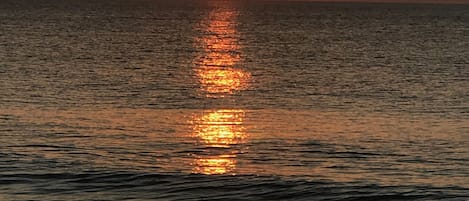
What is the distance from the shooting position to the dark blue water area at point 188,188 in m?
26.6

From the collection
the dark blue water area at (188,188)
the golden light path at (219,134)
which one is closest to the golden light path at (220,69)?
the golden light path at (219,134)

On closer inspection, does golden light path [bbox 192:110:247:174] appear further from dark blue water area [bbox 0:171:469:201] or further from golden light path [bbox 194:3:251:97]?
golden light path [bbox 194:3:251:97]

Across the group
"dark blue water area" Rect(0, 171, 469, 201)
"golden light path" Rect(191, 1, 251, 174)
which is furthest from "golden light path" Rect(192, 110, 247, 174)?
"dark blue water area" Rect(0, 171, 469, 201)

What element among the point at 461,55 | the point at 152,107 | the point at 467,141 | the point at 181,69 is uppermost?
the point at 461,55

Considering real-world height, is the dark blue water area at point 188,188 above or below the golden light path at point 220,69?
below

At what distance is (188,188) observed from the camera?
27953 millimetres

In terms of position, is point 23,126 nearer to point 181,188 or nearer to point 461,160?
point 181,188

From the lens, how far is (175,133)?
125ft

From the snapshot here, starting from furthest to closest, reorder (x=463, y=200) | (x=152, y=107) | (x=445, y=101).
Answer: (x=445, y=101)
(x=152, y=107)
(x=463, y=200)

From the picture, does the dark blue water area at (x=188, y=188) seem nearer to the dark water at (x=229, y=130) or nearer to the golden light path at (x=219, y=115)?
the dark water at (x=229, y=130)

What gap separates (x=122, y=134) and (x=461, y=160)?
40.1 ft

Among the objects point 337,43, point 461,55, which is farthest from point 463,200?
point 337,43

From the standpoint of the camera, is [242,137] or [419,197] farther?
[242,137]

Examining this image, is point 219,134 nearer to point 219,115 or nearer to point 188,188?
point 219,115
